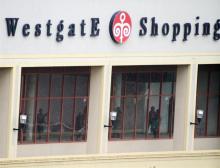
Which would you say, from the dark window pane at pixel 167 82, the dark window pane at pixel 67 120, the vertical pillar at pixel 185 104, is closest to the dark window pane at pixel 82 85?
the dark window pane at pixel 67 120

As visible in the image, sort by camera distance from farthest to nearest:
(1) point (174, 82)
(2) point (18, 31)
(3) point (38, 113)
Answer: (1) point (174, 82) < (3) point (38, 113) < (2) point (18, 31)

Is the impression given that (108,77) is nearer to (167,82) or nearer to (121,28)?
(121,28)

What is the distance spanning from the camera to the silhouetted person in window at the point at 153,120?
54125 millimetres

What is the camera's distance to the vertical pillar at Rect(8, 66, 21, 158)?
48000 millimetres

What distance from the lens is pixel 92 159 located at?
165 ft

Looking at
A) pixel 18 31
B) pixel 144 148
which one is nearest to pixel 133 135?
pixel 144 148

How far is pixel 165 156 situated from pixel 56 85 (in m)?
5.53

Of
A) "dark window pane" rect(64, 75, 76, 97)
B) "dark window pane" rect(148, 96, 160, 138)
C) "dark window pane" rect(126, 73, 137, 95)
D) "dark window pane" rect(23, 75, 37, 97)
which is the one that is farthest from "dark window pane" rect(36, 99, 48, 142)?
"dark window pane" rect(148, 96, 160, 138)

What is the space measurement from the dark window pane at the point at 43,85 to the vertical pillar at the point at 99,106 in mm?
1870

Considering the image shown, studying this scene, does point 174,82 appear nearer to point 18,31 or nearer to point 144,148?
point 144,148

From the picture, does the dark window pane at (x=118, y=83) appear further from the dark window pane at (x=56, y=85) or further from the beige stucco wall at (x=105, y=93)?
the dark window pane at (x=56, y=85)

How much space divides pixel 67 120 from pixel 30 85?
2455 millimetres

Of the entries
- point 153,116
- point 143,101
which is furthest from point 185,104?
point 143,101

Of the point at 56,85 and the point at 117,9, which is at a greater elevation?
the point at 117,9
